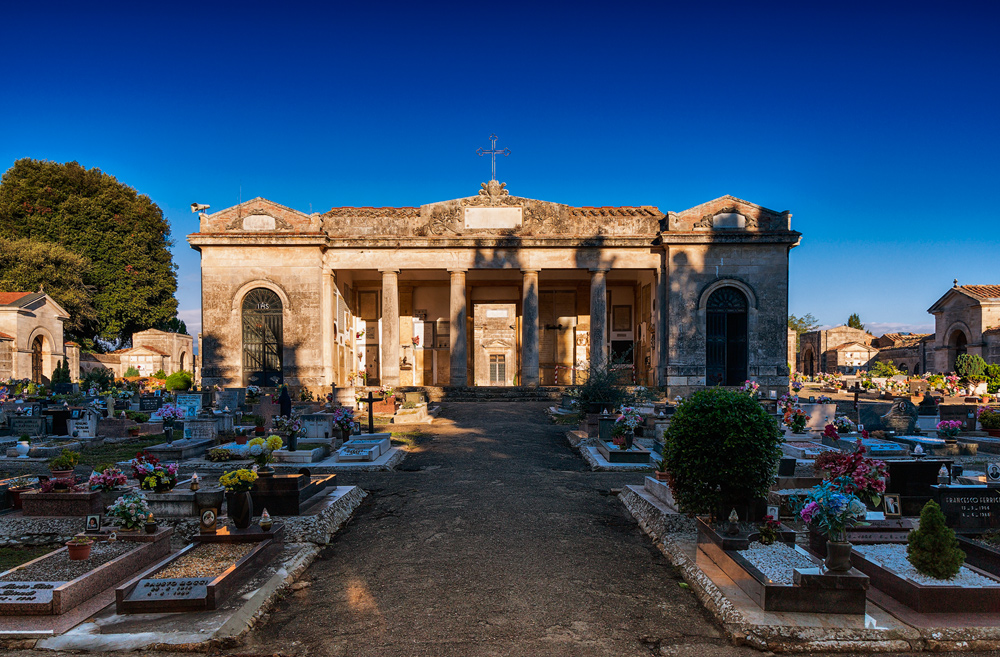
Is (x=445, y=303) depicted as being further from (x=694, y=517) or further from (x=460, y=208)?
(x=694, y=517)

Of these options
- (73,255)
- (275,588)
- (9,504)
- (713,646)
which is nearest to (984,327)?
(713,646)

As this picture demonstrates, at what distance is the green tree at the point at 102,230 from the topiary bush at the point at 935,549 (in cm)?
4338

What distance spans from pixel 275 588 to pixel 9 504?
16.2 ft

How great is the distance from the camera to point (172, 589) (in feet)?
14.1

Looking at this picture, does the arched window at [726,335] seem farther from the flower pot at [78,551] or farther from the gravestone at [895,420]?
the flower pot at [78,551]

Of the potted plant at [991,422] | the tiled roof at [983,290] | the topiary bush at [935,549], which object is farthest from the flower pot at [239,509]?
the tiled roof at [983,290]

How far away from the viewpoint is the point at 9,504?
23.0 ft

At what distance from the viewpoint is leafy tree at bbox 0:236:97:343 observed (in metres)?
32.2

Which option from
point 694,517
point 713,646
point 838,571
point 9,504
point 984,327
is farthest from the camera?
point 984,327

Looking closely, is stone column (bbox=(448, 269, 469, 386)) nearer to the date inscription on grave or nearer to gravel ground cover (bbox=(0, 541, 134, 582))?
gravel ground cover (bbox=(0, 541, 134, 582))

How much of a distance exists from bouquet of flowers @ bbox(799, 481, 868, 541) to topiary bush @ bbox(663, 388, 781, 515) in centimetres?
65

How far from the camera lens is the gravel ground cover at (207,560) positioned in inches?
188

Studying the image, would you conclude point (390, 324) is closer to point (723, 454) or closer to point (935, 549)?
Result: point (723, 454)

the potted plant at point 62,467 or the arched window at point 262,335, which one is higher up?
the arched window at point 262,335
